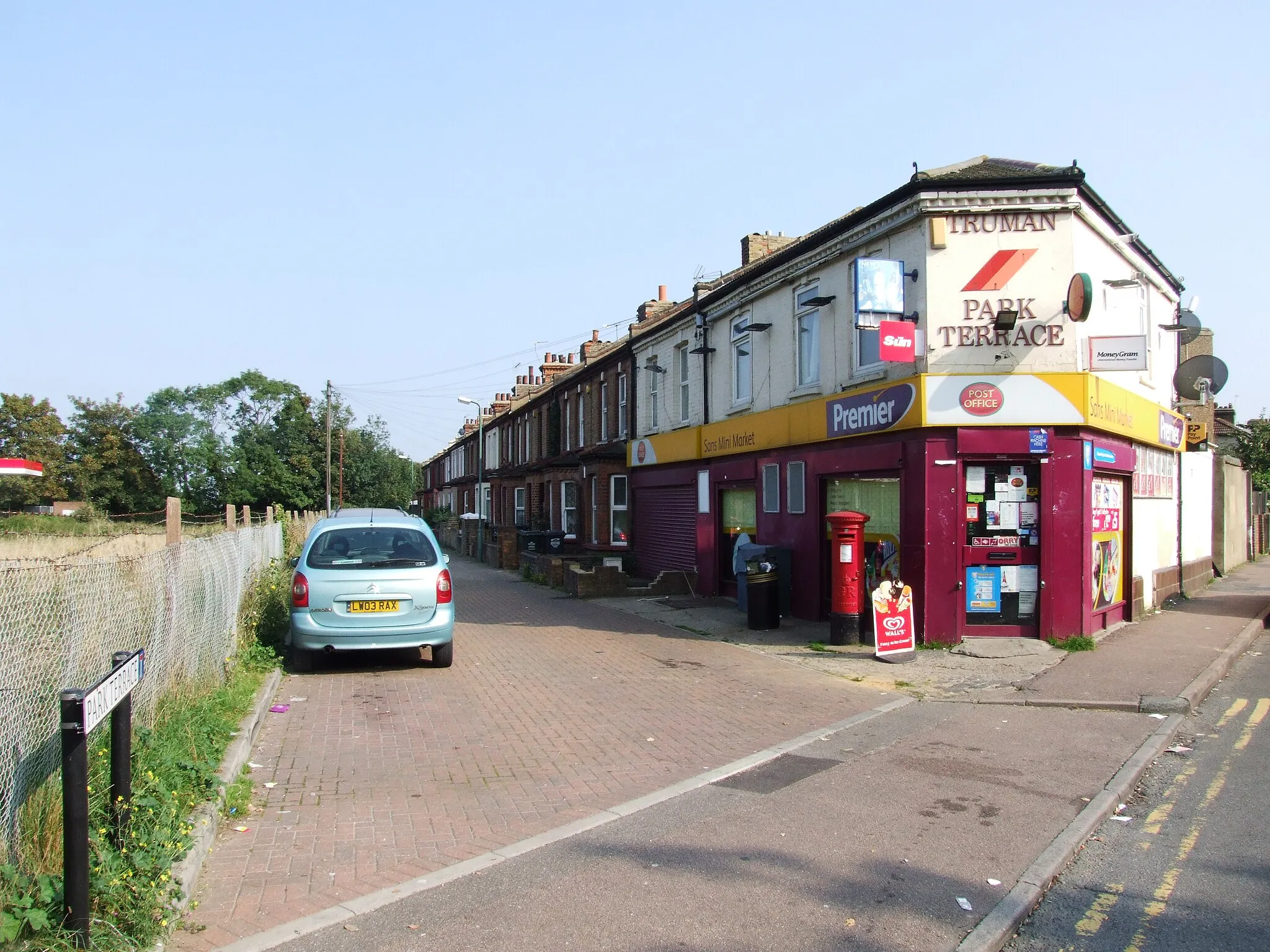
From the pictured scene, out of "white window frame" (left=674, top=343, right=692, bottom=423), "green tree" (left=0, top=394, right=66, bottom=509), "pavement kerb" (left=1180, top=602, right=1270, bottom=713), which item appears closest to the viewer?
"pavement kerb" (left=1180, top=602, right=1270, bottom=713)

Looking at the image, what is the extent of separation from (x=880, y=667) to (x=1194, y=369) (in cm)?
1120

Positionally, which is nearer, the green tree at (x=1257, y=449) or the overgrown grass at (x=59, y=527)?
the overgrown grass at (x=59, y=527)

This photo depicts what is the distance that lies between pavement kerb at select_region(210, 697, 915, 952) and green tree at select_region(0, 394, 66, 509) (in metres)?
58.5

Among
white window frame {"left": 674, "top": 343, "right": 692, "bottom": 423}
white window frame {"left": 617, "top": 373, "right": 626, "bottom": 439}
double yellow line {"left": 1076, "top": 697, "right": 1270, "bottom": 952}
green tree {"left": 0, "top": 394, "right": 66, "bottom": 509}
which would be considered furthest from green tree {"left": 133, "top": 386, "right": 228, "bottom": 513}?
double yellow line {"left": 1076, "top": 697, "right": 1270, "bottom": 952}

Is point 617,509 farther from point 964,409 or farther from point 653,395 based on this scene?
point 964,409

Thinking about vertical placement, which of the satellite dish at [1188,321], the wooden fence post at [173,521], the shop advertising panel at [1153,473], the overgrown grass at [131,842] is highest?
the satellite dish at [1188,321]

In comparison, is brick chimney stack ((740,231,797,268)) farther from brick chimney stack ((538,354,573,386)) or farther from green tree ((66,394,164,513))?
green tree ((66,394,164,513))

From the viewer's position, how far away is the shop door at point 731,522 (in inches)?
713

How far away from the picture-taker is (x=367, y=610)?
1029cm

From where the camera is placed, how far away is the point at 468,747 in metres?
7.45

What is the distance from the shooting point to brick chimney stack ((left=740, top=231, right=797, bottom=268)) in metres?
22.5

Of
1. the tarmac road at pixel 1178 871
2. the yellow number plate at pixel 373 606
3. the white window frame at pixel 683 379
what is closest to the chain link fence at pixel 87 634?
the yellow number plate at pixel 373 606

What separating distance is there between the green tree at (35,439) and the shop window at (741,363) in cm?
5063

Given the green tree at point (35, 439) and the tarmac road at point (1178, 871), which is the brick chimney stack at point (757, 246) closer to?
the tarmac road at point (1178, 871)
